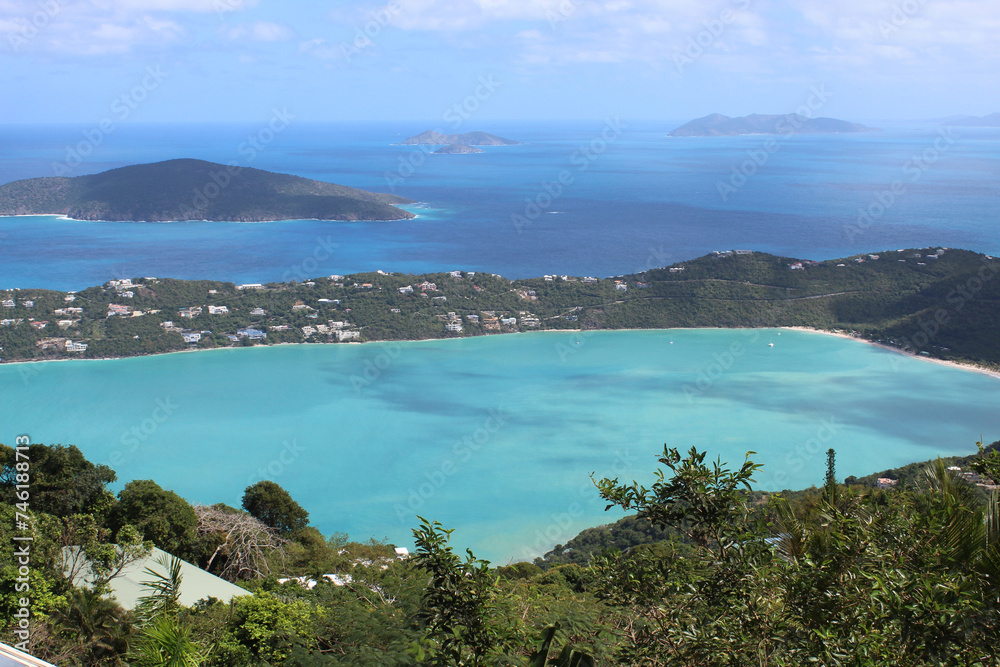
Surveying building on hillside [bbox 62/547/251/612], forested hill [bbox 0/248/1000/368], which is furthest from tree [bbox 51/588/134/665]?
forested hill [bbox 0/248/1000/368]

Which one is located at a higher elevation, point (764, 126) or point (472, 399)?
point (764, 126)

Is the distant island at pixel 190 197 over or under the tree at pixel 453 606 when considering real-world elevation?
over

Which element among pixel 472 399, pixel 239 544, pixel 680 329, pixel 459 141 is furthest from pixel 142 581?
pixel 459 141

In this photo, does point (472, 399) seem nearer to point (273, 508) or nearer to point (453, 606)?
point (273, 508)

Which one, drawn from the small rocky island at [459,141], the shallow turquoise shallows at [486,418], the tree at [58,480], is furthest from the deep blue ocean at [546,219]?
the tree at [58,480]

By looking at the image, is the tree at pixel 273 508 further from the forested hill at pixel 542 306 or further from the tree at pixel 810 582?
the forested hill at pixel 542 306

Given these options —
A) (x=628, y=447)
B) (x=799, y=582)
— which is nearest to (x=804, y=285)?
(x=628, y=447)
